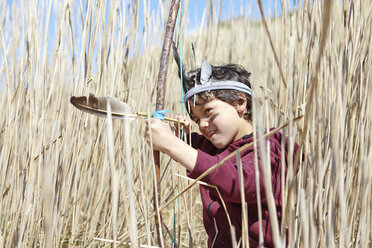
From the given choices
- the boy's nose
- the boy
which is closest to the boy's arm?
the boy

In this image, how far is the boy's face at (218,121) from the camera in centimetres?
106

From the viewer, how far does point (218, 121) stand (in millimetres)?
1061

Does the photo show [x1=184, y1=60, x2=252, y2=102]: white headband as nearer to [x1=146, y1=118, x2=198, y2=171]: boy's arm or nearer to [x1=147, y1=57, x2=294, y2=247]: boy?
[x1=147, y1=57, x2=294, y2=247]: boy

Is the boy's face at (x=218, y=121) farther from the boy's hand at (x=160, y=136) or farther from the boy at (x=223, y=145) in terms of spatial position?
the boy's hand at (x=160, y=136)

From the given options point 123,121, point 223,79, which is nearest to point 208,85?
point 223,79

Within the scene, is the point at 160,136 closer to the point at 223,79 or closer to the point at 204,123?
the point at 204,123

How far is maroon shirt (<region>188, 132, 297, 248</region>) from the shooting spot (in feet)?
2.78

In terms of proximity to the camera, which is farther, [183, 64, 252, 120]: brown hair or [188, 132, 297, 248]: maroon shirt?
[183, 64, 252, 120]: brown hair

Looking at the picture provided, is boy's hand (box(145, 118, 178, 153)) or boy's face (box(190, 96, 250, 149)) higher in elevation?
boy's face (box(190, 96, 250, 149))

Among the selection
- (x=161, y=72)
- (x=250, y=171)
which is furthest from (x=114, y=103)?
(x=250, y=171)

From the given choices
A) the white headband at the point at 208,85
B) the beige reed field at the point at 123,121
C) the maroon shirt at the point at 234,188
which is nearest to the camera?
the beige reed field at the point at 123,121

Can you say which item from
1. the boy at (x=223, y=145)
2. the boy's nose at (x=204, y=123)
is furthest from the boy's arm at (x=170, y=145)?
the boy's nose at (x=204, y=123)

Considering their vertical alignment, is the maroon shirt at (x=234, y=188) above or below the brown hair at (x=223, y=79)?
below

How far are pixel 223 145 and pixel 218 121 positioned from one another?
68 millimetres
